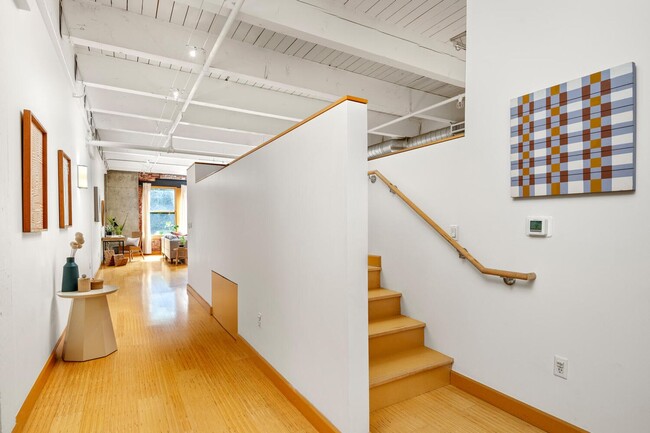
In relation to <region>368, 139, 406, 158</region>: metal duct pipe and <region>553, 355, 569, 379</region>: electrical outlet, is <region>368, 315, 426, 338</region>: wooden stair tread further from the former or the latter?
<region>368, 139, 406, 158</region>: metal duct pipe

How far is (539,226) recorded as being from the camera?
2.19 metres

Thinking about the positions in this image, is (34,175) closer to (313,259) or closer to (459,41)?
(313,259)

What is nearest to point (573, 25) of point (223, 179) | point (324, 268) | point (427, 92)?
point (324, 268)

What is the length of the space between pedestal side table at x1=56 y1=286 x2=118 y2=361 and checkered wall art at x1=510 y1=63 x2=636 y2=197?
3.73 metres

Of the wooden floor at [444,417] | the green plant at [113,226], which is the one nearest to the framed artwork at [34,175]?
the wooden floor at [444,417]

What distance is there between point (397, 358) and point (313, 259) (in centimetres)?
116

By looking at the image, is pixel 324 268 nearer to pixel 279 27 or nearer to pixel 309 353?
pixel 309 353

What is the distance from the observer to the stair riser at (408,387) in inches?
93.9

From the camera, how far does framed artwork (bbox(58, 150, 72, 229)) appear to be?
3.37 metres

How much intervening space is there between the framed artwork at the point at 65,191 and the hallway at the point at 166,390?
4.57ft

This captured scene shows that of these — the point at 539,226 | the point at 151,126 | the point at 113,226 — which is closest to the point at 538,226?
the point at 539,226

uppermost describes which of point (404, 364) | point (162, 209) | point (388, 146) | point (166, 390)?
point (388, 146)

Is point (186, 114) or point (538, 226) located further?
point (186, 114)

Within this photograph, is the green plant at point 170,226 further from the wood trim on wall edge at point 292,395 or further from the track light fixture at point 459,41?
the track light fixture at point 459,41
